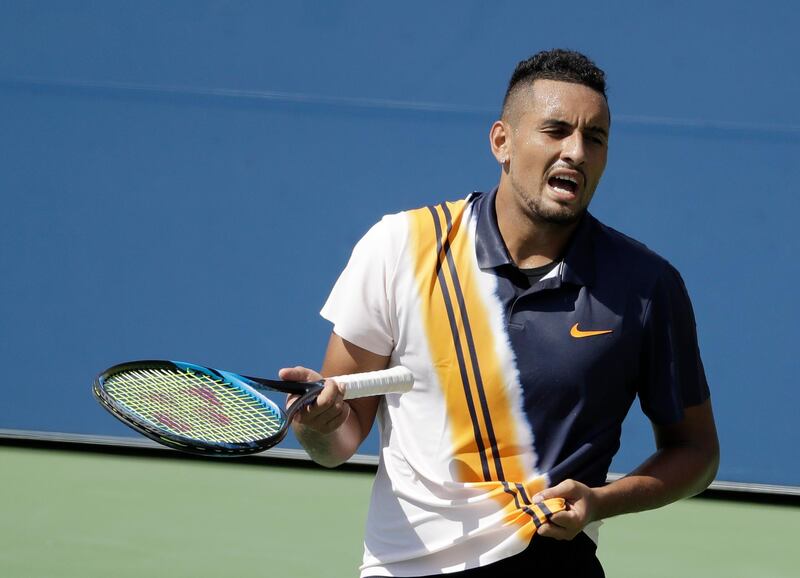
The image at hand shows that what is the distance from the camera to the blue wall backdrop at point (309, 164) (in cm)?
435

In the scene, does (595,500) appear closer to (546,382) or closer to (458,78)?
(546,382)

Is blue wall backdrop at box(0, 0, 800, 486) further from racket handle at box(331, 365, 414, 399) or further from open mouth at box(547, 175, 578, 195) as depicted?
racket handle at box(331, 365, 414, 399)

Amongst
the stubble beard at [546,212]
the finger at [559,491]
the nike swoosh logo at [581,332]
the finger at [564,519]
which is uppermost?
the stubble beard at [546,212]

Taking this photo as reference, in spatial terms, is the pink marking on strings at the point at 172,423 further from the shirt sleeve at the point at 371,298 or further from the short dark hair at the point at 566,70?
the short dark hair at the point at 566,70

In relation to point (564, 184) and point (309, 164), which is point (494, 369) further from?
point (309, 164)

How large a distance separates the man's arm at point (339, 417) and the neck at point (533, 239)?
28 cm

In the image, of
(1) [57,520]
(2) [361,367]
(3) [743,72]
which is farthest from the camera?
(3) [743,72]

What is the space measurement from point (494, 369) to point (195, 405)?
486mm

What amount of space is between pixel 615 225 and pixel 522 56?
2.16ft

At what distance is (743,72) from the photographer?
432 cm

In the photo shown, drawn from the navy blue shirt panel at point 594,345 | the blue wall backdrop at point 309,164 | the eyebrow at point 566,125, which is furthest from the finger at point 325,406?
the blue wall backdrop at point 309,164

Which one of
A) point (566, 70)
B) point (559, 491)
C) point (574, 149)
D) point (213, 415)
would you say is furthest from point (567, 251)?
point (213, 415)

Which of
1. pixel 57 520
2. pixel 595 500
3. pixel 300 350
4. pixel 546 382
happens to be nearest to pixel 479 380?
pixel 546 382

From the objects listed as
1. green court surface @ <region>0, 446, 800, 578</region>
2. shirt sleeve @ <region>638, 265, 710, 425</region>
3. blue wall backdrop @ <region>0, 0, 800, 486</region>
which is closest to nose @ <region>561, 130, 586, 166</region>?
shirt sleeve @ <region>638, 265, 710, 425</region>
